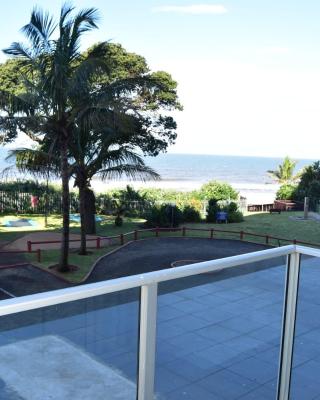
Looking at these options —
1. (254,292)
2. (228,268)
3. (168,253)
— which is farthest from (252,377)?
(168,253)

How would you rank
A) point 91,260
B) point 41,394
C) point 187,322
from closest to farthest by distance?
point 41,394, point 187,322, point 91,260

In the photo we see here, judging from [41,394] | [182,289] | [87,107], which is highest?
[87,107]

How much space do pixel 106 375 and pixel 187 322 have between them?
760 millimetres

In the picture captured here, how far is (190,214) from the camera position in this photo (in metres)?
30.6

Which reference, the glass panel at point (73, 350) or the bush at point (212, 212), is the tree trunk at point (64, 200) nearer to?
the glass panel at point (73, 350)

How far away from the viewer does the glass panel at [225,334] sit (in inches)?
105

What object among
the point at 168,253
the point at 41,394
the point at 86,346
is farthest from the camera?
the point at 168,253

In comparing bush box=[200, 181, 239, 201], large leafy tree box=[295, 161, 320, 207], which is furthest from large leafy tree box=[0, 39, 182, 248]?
large leafy tree box=[295, 161, 320, 207]

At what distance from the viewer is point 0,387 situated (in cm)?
184

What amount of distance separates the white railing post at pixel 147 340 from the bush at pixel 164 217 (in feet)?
78.7

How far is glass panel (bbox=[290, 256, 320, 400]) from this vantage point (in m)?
3.16

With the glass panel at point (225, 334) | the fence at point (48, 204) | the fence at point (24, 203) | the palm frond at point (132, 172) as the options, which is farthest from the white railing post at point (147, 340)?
the fence at point (24, 203)

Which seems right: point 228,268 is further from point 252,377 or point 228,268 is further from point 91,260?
point 91,260

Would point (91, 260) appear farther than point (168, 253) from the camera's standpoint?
No
